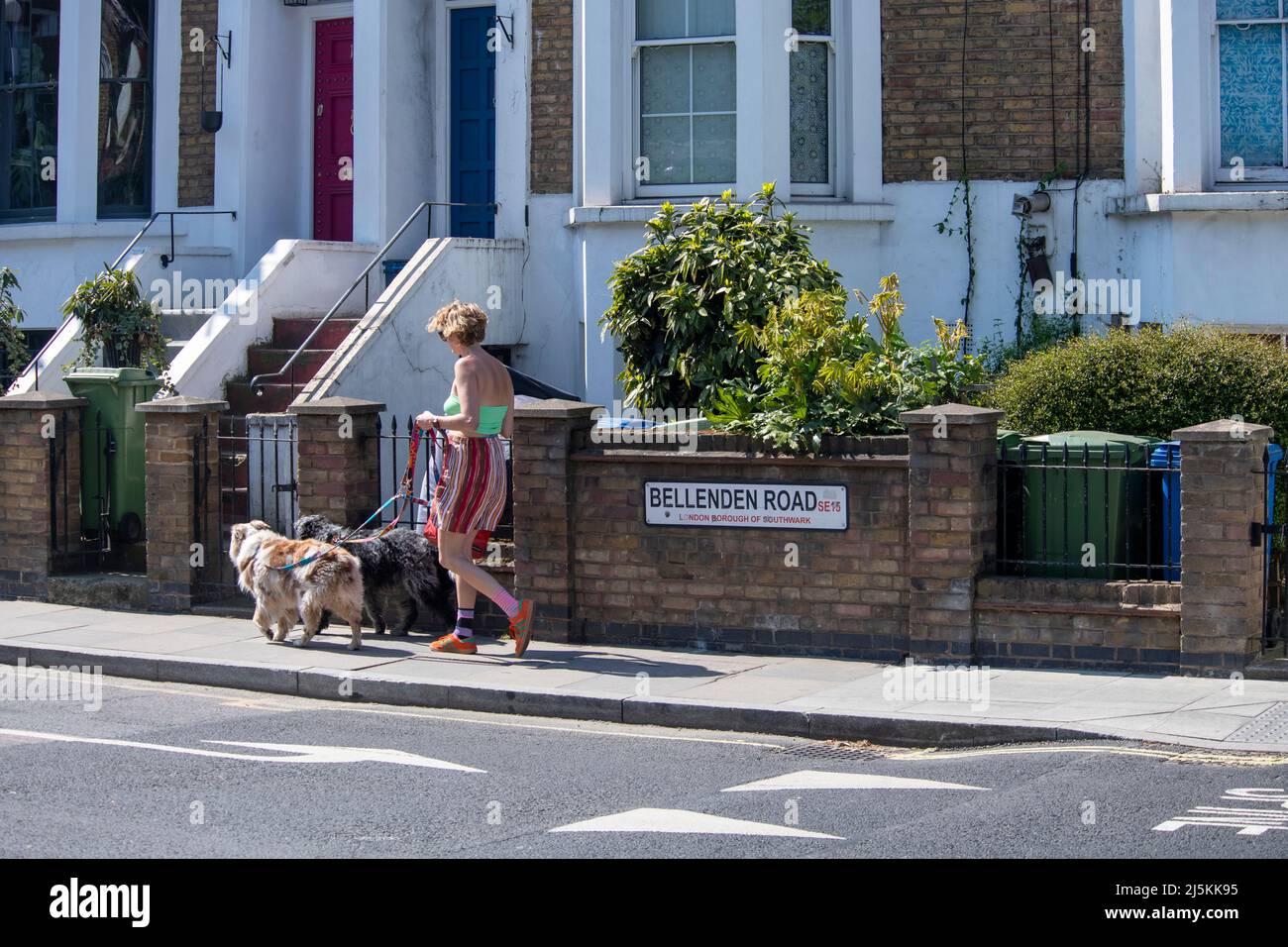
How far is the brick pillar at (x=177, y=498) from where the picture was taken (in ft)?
40.5

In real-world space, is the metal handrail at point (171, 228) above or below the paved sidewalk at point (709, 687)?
above

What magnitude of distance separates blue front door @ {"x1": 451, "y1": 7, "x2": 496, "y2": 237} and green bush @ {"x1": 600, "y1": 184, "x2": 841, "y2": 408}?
403 centimetres

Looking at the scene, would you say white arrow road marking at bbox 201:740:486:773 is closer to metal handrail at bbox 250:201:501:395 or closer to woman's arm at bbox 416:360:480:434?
woman's arm at bbox 416:360:480:434

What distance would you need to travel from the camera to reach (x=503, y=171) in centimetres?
1573

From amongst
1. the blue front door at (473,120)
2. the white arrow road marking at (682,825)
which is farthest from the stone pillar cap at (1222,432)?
the blue front door at (473,120)

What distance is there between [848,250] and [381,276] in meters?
4.52

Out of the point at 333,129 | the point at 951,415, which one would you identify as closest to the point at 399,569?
the point at 951,415

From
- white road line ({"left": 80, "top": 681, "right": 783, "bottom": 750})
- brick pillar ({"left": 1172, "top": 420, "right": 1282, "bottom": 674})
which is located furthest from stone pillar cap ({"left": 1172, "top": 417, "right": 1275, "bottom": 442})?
white road line ({"left": 80, "top": 681, "right": 783, "bottom": 750})

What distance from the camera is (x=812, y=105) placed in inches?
589

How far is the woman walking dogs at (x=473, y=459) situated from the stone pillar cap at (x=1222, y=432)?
398 centimetres

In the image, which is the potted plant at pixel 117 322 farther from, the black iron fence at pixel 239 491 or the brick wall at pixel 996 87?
the brick wall at pixel 996 87

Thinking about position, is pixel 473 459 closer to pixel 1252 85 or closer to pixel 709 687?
pixel 709 687

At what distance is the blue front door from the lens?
54.6 feet

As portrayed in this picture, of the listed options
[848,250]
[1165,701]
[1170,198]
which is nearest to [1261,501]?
[1165,701]
